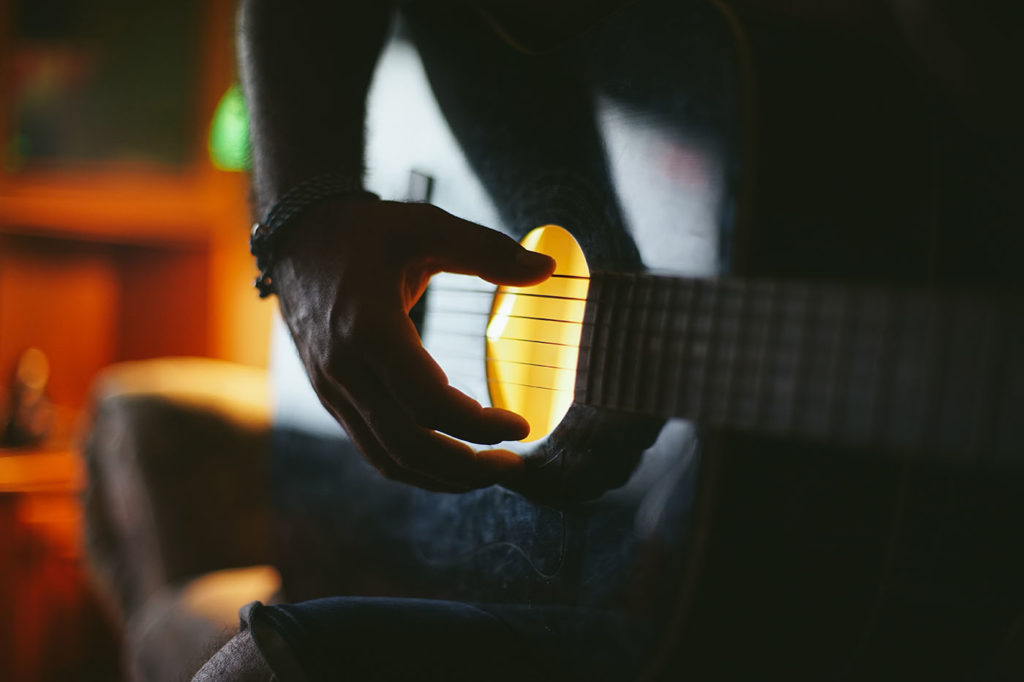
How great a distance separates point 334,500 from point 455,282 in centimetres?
29

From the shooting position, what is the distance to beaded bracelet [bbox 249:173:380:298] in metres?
0.64

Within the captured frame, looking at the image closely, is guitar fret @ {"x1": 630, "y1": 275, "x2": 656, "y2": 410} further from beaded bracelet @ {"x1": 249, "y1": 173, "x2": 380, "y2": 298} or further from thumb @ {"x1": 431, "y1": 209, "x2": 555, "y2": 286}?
beaded bracelet @ {"x1": 249, "y1": 173, "x2": 380, "y2": 298}

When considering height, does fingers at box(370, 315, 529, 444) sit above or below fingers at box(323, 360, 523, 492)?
above

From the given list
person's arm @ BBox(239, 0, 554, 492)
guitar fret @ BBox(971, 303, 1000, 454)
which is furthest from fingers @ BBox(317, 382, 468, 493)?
guitar fret @ BBox(971, 303, 1000, 454)

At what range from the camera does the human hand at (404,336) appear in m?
0.53

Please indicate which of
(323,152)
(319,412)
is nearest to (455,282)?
(323,152)

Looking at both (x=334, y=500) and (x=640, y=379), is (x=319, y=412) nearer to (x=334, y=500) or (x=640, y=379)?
(x=334, y=500)

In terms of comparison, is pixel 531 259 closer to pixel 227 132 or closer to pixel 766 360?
pixel 766 360

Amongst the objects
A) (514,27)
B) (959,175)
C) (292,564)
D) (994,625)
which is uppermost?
(514,27)

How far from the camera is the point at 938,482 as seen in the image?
424 mm

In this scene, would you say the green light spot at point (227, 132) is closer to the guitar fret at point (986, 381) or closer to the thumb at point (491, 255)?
the thumb at point (491, 255)

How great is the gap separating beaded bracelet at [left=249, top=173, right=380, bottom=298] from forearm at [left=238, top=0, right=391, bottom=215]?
6 centimetres

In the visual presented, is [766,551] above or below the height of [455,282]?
below

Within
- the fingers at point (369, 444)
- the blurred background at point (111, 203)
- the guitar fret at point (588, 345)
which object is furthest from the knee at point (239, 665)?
the blurred background at point (111, 203)
